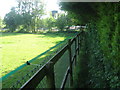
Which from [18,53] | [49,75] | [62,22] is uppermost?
[62,22]

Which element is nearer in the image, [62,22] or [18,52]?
[18,52]

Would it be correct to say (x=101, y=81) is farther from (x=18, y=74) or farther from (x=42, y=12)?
(x=42, y=12)

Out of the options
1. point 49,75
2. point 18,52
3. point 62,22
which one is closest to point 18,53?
point 18,52

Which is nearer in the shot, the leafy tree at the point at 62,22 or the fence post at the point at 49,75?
the fence post at the point at 49,75

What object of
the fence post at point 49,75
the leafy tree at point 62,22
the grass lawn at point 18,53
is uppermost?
the leafy tree at point 62,22

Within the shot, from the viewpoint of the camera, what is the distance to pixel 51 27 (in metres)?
38.5

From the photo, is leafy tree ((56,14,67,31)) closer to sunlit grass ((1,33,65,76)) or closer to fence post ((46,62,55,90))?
sunlit grass ((1,33,65,76))

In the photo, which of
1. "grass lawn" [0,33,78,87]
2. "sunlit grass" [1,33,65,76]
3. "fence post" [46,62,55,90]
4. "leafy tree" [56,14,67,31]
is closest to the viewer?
"fence post" [46,62,55,90]

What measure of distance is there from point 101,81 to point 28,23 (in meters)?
40.9

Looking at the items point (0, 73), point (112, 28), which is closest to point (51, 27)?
point (0, 73)

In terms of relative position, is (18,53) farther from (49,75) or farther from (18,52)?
(49,75)

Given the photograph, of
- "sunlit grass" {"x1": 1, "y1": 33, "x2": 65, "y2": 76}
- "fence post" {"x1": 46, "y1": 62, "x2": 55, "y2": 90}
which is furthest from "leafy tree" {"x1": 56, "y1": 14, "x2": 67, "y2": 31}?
"fence post" {"x1": 46, "y1": 62, "x2": 55, "y2": 90}

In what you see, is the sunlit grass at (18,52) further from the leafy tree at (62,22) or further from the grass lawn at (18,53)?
the leafy tree at (62,22)

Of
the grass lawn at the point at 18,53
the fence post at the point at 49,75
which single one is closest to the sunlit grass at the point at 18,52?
the grass lawn at the point at 18,53
